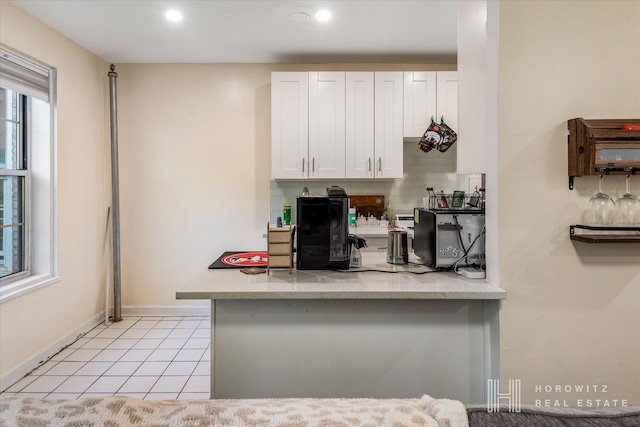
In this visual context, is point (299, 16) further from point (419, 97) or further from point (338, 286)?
point (338, 286)

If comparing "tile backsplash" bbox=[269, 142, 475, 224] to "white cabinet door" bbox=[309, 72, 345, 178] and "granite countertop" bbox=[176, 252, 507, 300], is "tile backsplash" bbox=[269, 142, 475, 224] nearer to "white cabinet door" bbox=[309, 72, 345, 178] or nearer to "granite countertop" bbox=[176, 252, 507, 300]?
"white cabinet door" bbox=[309, 72, 345, 178]

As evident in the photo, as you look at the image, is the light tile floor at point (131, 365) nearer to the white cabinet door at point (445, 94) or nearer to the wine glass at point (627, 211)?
the wine glass at point (627, 211)

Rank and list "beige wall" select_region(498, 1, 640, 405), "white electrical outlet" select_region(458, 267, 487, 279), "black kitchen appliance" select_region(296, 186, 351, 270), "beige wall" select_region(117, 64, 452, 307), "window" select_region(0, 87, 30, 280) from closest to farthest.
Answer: "beige wall" select_region(498, 1, 640, 405) < "white electrical outlet" select_region(458, 267, 487, 279) < "black kitchen appliance" select_region(296, 186, 351, 270) < "window" select_region(0, 87, 30, 280) < "beige wall" select_region(117, 64, 452, 307)

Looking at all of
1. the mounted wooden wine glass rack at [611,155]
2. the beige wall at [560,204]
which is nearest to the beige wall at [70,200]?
the beige wall at [560,204]

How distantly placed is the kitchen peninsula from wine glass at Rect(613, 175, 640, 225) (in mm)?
575

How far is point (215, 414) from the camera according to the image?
922mm

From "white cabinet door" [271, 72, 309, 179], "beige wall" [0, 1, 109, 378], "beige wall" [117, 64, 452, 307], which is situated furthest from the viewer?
"beige wall" [117, 64, 452, 307]

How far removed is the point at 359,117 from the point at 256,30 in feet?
3.98

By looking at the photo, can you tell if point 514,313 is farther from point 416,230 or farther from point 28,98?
point 28,98

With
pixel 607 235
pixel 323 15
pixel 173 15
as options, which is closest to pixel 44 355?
pixel 173 15

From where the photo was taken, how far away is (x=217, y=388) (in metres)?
1.74

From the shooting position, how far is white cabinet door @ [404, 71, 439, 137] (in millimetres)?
3900

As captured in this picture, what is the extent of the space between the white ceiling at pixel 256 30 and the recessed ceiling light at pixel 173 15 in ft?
0.15

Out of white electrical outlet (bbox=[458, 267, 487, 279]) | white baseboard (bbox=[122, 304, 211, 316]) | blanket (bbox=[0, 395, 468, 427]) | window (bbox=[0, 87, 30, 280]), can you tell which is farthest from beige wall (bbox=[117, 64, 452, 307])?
blanket (bbox=[0, 395, 468, 427])
